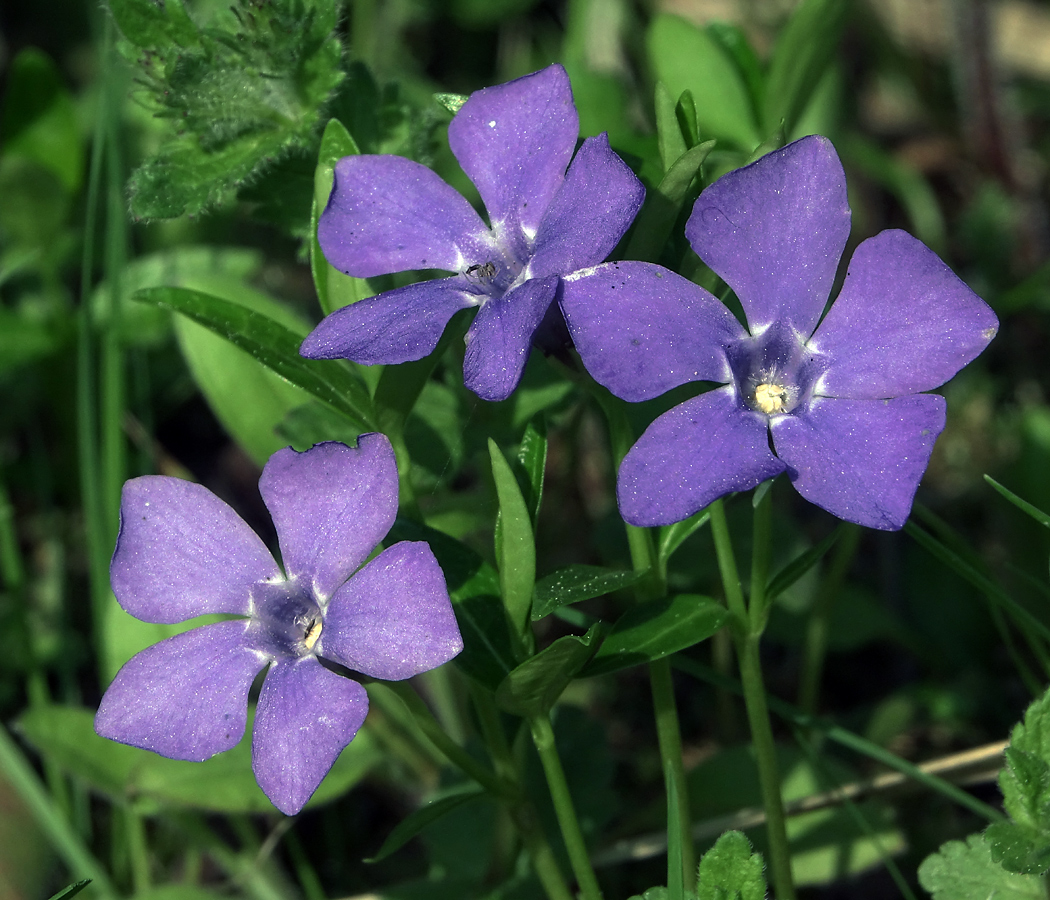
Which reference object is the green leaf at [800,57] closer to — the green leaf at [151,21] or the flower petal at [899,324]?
the flower petal at [899,324]

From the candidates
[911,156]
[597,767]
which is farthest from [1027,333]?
[597,767]

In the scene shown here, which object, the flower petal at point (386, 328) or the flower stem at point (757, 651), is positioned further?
the flower stem at point (757, 651)

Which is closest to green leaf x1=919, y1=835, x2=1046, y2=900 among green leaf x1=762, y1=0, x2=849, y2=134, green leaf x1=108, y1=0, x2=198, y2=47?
green leaf x1=762, y1=0, x2=849, y2=134

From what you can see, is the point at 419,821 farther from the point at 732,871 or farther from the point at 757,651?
the point at 757,651

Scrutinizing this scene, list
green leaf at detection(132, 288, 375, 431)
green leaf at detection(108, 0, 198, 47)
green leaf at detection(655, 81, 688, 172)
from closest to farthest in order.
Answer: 1. green leaf at detection(655, 81, 688, 172)
2. green leaf at detection(132, 288, 375, 431)
3. green leaf at detection(108, 0, 198, 47)

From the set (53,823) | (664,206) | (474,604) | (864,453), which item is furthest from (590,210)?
(53,823)

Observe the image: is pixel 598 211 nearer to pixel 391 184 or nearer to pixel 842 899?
pixel 391 184

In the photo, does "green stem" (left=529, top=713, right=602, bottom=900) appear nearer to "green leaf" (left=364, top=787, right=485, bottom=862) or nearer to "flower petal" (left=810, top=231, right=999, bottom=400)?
"green leaf" (left=364, top=787, right=485, bottom=862)

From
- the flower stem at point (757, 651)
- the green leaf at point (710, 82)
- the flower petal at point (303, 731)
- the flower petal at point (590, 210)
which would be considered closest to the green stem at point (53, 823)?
the flower petal at point (303, 731)
